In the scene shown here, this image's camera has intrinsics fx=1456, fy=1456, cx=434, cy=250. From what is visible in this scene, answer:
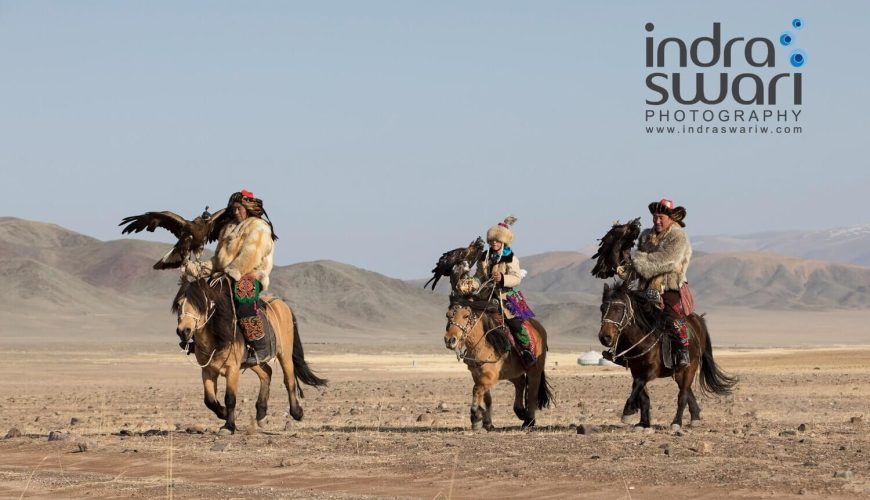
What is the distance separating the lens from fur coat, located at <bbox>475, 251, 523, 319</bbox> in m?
15.9

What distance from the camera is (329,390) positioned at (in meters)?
30.0

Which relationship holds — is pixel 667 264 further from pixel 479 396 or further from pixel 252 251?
pixel 252 251

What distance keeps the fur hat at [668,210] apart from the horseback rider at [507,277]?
1551 millimetres

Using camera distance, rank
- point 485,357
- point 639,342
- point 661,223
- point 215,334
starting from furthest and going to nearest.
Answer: point 661,223
point 485,357
point 215,334
point 639,342

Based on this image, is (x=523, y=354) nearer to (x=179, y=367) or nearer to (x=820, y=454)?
(x=820, y=454)

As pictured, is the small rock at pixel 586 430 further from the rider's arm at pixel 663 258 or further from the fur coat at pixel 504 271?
the rider's arm at pixel 663 258

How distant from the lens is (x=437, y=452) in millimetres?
13477

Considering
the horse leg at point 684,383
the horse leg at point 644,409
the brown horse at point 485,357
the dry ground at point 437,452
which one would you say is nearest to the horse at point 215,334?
the dry ground at point 437,452

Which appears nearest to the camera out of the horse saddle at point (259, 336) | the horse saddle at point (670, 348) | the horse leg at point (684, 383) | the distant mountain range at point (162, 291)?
the horse saddle at point (670, 348)

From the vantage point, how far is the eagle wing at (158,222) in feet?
53.2

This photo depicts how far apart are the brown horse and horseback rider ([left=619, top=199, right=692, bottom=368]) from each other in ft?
4.19

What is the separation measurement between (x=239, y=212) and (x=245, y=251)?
0.60m

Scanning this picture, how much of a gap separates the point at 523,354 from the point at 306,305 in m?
108

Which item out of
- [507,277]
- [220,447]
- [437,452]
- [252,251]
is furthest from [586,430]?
[252,251]
